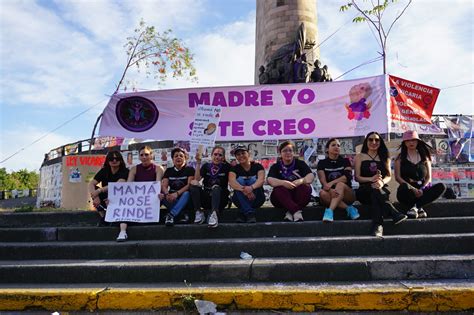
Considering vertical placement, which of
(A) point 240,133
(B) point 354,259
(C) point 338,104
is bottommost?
(B) point 354,259

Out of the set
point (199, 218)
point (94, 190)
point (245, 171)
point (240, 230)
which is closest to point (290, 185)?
point (245, 171)

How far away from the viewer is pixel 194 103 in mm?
7695

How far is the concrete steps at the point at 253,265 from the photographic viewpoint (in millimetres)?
3623

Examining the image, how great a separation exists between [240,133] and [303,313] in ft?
14.4

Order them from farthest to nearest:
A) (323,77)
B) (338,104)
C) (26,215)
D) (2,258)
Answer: (323,77)
(338,104)
(26,215)
(2,258)

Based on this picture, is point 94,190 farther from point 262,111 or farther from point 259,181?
point 262,111

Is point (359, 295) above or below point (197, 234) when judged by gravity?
below

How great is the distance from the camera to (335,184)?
216 inches

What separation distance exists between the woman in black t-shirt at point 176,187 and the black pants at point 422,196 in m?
3.06

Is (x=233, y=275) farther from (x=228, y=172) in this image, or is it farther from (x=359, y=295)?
(x=228, y=172)

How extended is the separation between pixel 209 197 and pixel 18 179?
6634 cm

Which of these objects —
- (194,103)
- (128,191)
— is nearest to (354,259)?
(128,191)

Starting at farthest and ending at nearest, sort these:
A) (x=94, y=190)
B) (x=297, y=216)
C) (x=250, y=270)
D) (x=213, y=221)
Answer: (x=94, y=190), (x=297, y=216), (x=213, y=221), (x=250, y=270)

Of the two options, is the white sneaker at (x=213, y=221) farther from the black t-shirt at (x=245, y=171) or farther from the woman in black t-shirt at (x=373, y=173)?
the woman in black t-shirt at (x=373, y=173)
